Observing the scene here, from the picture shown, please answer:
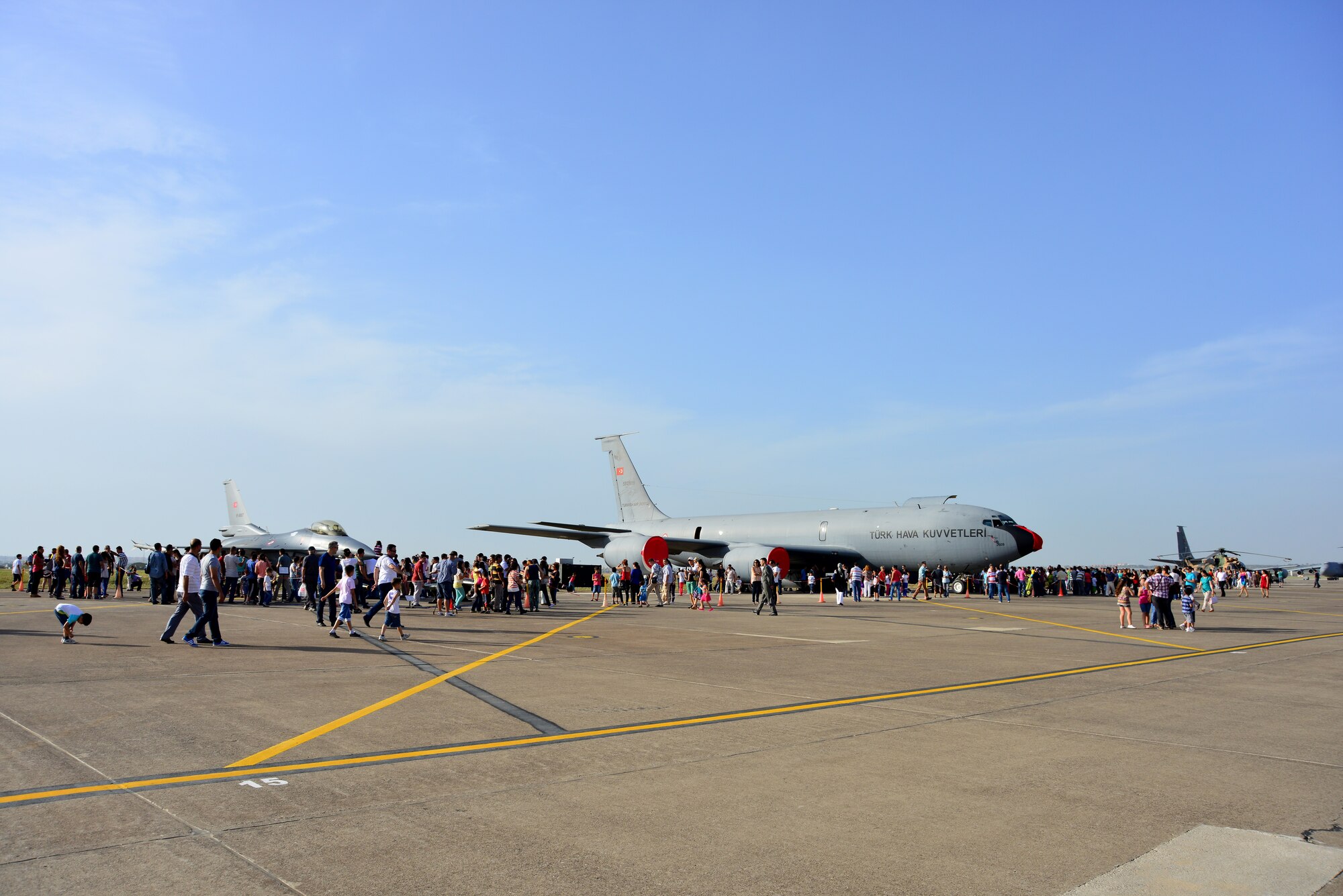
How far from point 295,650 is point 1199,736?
39.8 feet

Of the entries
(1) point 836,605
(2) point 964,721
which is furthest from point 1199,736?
(1) point 836,605

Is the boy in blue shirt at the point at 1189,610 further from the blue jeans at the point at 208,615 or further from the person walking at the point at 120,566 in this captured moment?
the person walking at the point at 120,566

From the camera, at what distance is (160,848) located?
475 centimetres

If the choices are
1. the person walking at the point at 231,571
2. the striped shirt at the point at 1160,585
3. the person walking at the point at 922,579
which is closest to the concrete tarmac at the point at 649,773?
the striped shirt at the point at 1160,585

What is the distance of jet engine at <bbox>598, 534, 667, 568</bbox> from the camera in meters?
43.0

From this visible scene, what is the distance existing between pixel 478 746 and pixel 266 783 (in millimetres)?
1747

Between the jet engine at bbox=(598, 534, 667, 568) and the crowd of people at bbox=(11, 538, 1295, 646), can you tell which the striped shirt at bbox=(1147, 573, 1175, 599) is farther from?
the jet engine at bbox=(598, 534, 667, 568)

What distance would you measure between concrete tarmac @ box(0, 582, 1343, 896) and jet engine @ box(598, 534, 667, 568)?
28.9 metres

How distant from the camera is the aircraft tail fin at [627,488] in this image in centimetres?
5778

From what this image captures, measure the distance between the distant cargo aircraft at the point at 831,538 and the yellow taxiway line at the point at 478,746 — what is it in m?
28.1

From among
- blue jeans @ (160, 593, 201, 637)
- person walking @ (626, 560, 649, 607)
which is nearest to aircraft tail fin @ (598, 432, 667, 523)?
person walking @ (626, 560, 649, 607)

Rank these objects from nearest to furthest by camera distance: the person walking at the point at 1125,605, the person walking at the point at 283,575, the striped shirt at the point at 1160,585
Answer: the striped shirt at the point at 1160,585
the person walking at the point at 1125,605
the person walking at the point at 283,575

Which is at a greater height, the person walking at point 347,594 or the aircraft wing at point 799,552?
the aircraft wing at point 799,552

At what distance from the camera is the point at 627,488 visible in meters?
58.6
